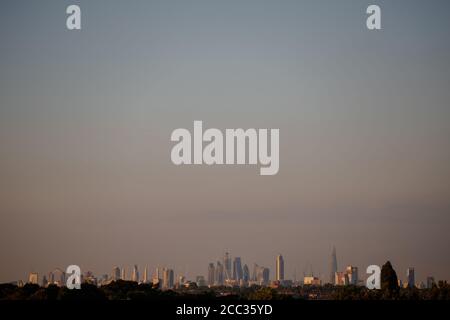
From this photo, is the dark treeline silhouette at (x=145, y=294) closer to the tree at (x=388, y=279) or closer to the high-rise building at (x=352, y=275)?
the tree at (x=388, y=279)

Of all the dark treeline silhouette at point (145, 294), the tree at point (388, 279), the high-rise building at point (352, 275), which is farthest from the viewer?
the high-rise building at point (352, 275)

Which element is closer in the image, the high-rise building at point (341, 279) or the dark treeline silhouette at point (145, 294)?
the dark treeline silhouette at point (145, 294)

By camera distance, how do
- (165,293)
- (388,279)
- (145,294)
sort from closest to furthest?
(145,294), (165,293), (388,279)

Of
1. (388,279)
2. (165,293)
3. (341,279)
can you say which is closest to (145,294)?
(165,293)

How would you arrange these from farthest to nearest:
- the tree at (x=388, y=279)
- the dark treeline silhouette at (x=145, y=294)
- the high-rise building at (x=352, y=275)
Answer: the high-rise building at (x=352, y=275), the tree at (x=388, y=279), the dark treeline silhouette at (x=145, y=294)

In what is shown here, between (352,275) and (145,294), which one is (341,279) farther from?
(145,294)

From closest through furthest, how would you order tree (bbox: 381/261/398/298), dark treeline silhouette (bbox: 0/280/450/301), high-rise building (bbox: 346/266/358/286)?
dark treeline silhouette (bbox: 0/280/450/301) → tree (bbox: 381/261/398/298) → high-rise building (bbox: 346/266/358/286)

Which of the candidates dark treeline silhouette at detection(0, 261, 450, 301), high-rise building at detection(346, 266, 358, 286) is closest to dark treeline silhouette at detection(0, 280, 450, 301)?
dark treeline silhouette at detection(0, 261, 450, 301)

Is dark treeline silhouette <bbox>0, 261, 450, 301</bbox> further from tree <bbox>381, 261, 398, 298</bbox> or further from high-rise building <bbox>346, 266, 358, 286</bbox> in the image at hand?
high-rise building <bbox>346, 266, 358, 286</bbox>

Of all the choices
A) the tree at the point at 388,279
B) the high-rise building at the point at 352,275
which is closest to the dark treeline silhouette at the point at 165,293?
the tree at the point at 388,279
